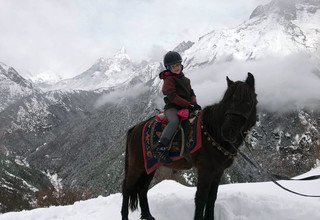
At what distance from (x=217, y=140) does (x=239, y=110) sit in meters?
1.02

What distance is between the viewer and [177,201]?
9703 millimetres

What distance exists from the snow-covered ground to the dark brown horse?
33.6 inches

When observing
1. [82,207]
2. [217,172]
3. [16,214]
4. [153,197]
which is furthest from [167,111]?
[16,214]

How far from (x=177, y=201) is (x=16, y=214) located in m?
6.01

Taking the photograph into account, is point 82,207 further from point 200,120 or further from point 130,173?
point 200,120

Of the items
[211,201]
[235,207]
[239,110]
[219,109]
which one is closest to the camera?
[239,110]

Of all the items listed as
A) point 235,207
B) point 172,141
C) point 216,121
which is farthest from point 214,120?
point 235,207

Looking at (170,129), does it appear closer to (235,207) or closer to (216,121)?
(216,121)

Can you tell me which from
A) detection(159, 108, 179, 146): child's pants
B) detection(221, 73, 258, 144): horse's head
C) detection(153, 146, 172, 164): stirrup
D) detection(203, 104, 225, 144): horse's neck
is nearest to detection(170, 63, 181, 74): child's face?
detection(159, 108, 179, 146): child's pants

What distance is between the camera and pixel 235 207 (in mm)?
8812

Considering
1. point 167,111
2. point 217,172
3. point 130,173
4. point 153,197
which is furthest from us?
point 153,197

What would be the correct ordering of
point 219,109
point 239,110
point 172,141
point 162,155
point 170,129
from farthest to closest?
point 162,155 < point 172,141 < point 170,129 < point 219,109 < point 239,110

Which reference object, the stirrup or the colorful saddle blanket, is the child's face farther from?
the stirrup

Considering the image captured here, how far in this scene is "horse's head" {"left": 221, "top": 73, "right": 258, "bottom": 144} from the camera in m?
6.65
